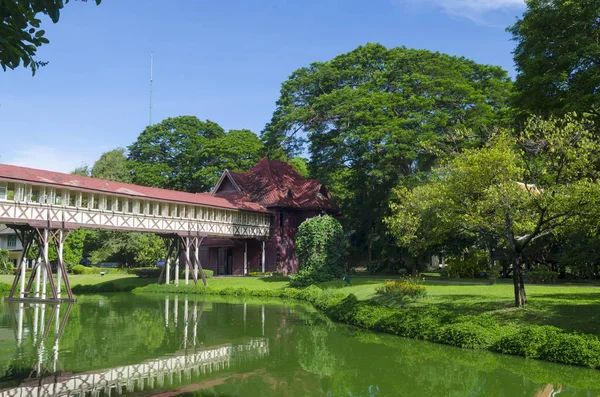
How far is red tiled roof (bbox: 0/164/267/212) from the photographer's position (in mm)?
26266

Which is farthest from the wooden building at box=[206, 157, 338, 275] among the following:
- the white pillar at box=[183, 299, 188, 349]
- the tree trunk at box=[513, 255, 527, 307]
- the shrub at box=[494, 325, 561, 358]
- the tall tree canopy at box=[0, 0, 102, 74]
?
the tall tree canopy at box=[0, 0, 102, 74]

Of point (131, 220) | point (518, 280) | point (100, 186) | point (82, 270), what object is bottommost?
point (82, 270)

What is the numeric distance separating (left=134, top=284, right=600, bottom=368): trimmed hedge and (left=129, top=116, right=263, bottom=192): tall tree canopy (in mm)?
34921

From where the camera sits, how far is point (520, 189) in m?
15.8

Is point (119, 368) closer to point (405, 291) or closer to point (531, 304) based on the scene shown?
point (405, 291)

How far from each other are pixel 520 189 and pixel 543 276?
1441 centimetres

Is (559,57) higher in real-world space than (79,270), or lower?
higher

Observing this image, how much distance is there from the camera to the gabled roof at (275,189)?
149 feet

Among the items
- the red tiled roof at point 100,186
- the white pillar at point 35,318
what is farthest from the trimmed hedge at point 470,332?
the red tiled roof at point 100,186

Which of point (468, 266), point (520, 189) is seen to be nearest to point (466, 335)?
point (520, 189)

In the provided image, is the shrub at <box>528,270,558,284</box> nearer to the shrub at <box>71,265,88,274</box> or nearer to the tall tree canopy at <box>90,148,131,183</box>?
the shrub at <box>71,265,88,274</box>

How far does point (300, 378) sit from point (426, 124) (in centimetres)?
2484

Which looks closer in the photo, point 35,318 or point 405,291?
point 35,318

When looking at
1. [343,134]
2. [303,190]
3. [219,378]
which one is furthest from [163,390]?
[303,190]
